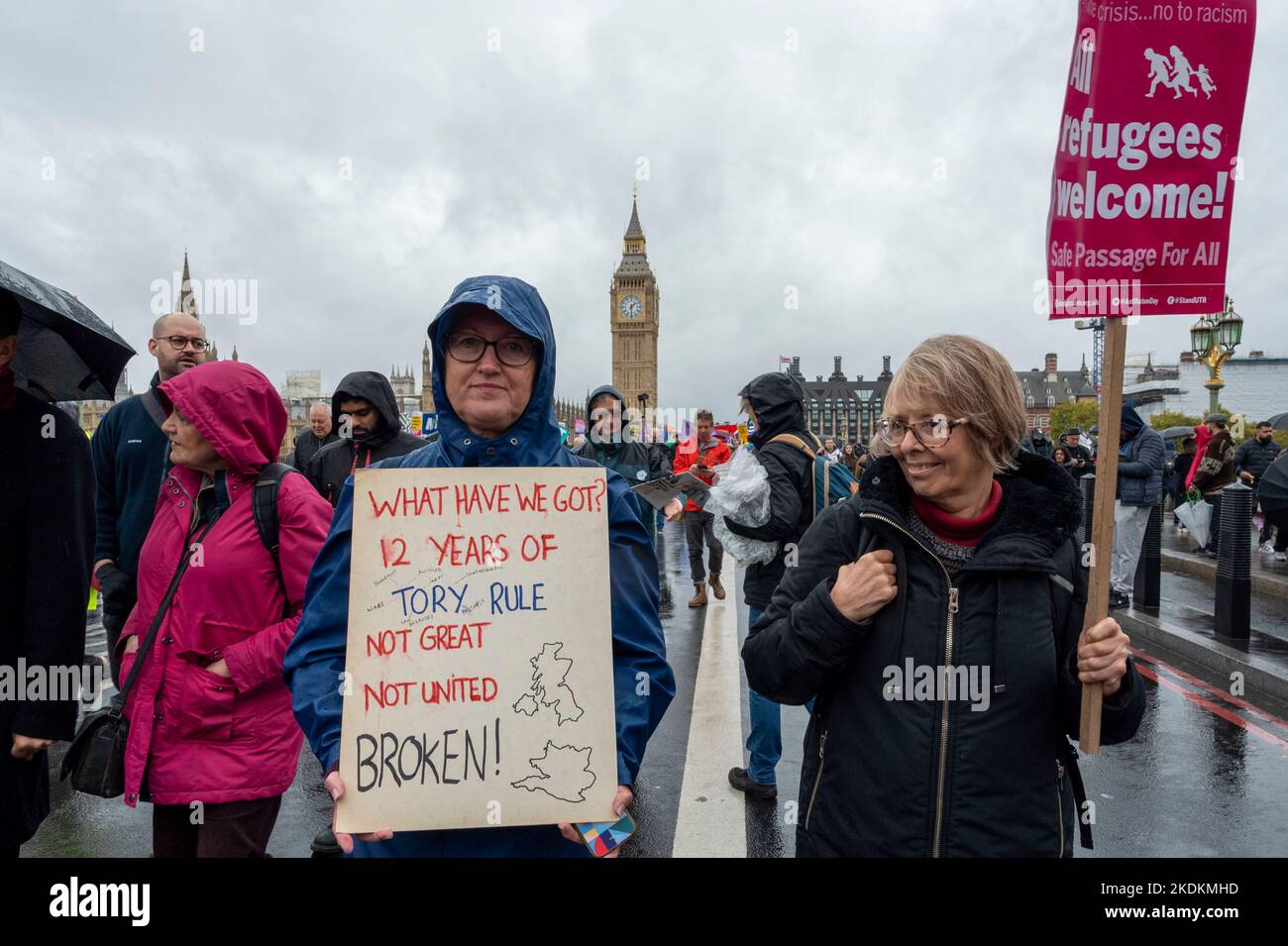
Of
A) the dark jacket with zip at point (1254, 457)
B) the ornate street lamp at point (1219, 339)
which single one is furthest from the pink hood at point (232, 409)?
the ornate street lamp at point (1219, 339)

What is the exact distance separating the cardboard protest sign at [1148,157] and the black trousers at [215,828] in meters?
2.74

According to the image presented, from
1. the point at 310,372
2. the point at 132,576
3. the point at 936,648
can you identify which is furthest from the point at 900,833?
the point at 310,372

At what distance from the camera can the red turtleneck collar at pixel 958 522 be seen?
6.15 feet

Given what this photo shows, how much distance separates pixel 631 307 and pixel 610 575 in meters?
121

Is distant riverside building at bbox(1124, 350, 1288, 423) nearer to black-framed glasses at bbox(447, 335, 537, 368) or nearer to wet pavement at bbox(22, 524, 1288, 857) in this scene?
wet pavement at bbox(22, 524, 1288, 857)

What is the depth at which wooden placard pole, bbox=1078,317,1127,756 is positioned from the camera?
1.72 m

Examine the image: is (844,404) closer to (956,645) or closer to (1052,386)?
(1052,386)

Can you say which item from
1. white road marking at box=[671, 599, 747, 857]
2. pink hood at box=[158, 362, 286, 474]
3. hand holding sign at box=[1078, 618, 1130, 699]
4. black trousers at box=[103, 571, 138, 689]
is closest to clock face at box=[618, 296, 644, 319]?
white road marking at box=[671, 599, 747, 857]

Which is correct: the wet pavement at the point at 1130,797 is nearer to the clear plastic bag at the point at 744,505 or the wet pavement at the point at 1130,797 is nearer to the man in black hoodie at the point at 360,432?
the clear plastic bag at the point at 744,505

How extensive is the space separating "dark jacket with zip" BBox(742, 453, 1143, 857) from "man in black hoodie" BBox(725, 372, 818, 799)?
7.05 feet

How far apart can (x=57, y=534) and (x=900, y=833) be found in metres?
2.44

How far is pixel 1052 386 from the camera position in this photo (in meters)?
112

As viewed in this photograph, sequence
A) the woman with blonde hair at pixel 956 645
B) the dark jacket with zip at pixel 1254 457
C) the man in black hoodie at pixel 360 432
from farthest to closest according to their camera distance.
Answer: the dark jacket with zip at pixel 1254 457, the man in black hoodie at pixel 360 432, the woman with blonde hair at pixel 956 645
